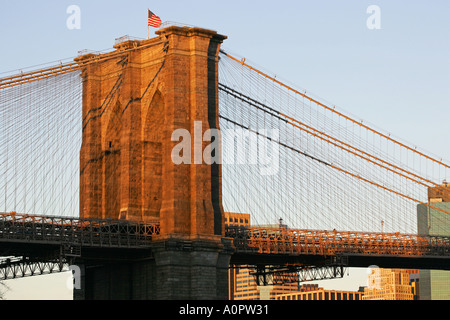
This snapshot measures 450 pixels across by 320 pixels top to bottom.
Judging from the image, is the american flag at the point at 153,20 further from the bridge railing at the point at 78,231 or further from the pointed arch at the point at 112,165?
the bridge railing at the point at 78,231

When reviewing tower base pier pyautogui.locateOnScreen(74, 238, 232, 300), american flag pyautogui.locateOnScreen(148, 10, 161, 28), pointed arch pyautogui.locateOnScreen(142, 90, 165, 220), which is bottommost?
tower base pier pyautogui.locateOnScreen(74, 238, 232, 300)

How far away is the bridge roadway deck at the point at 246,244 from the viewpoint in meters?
121

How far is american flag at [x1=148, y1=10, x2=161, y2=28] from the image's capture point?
430ft

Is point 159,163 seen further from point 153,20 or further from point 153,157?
point 153,20

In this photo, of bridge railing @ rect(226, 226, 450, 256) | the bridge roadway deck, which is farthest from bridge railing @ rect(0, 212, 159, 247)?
bridge railing @ rect(226, 226, 450, 256)

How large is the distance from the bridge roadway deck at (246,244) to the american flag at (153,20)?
23.3m

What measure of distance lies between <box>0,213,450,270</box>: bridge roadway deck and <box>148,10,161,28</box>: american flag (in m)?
23.3

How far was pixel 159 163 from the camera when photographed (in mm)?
131500

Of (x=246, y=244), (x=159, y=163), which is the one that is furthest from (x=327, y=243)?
(x=159, y=163)

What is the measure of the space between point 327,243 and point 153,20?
124ft

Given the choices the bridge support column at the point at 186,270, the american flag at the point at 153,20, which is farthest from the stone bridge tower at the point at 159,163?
the american flag at the point at 153,20

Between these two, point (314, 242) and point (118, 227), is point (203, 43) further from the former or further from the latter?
point (314, 242)

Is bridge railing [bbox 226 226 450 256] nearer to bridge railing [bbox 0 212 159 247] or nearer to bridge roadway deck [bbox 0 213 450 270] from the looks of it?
bridge roadway deck [bbox 0 213 450 270]

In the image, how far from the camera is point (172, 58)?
127 metres
